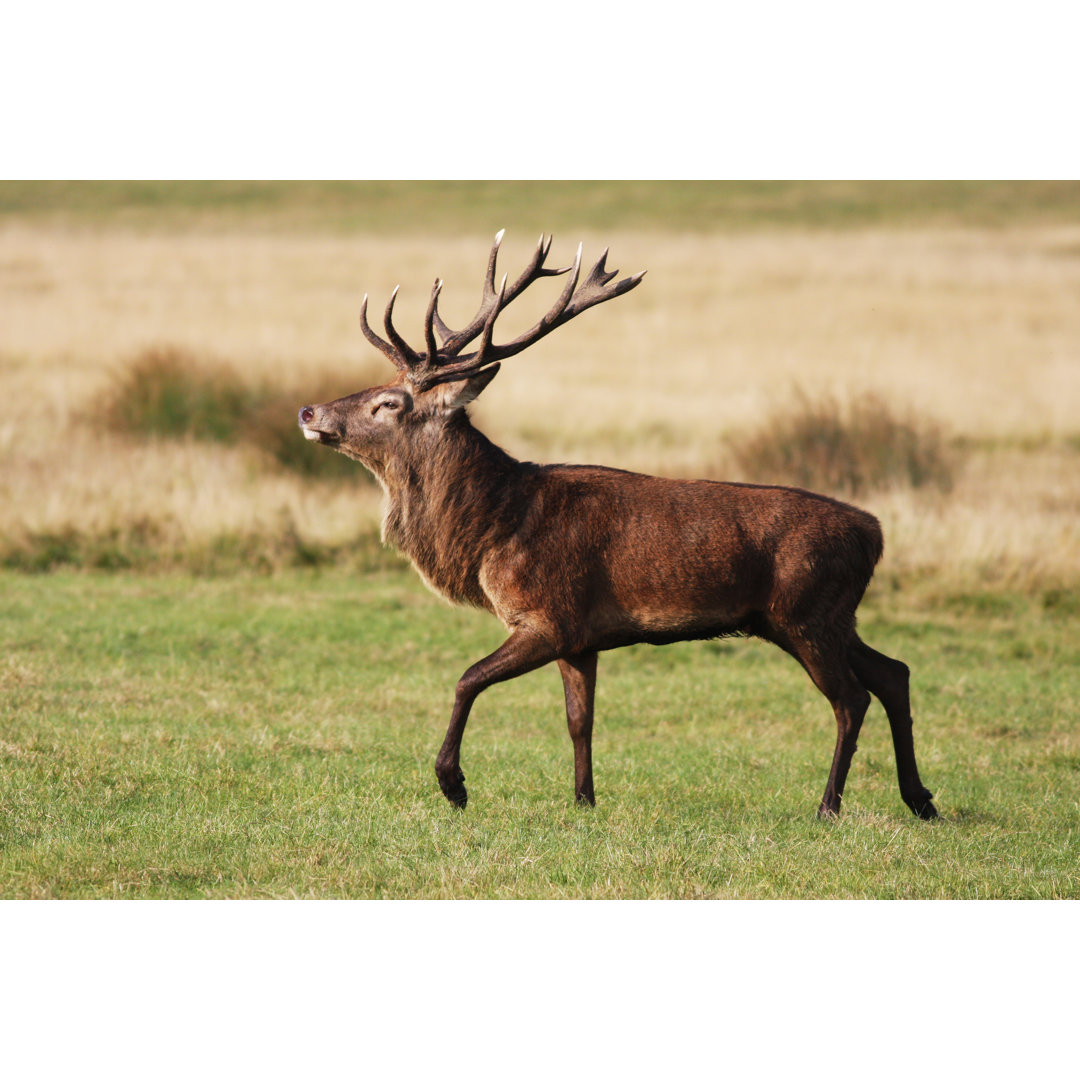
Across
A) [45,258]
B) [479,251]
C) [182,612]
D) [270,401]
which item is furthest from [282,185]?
[182,612]

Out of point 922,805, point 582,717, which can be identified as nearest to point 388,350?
point 582,717

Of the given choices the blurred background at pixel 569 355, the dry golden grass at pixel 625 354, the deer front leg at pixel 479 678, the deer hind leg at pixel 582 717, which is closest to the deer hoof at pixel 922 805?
the deer hind leg at pixel 582 717

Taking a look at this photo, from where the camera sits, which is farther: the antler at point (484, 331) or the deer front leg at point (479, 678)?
the antler at point (484, 331)

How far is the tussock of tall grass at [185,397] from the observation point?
856 inches

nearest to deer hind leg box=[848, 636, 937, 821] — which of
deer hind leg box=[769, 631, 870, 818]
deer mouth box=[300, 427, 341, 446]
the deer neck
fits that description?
deer hind leg box=[769, 631, 870, 818]

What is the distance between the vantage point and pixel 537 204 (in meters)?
53.3

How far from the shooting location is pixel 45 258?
36.4m

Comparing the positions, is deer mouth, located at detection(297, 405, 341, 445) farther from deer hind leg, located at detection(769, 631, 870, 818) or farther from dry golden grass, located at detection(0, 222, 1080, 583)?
dry golden grass, located at detection(0, 222, 1080, 583)

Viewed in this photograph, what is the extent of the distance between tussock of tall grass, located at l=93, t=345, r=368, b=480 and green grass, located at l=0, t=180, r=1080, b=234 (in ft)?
71.2

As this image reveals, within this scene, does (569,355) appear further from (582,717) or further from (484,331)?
(582,717)

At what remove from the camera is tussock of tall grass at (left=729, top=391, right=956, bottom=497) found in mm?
20594

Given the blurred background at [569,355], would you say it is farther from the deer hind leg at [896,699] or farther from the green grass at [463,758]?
the deer hind leg at [896,699]

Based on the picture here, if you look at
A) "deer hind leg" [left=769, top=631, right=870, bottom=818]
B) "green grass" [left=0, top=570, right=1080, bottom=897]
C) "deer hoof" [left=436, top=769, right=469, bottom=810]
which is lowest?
"green grass" [left=0, top=570, right=1080, bottom=897]

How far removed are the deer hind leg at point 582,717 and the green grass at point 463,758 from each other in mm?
193
